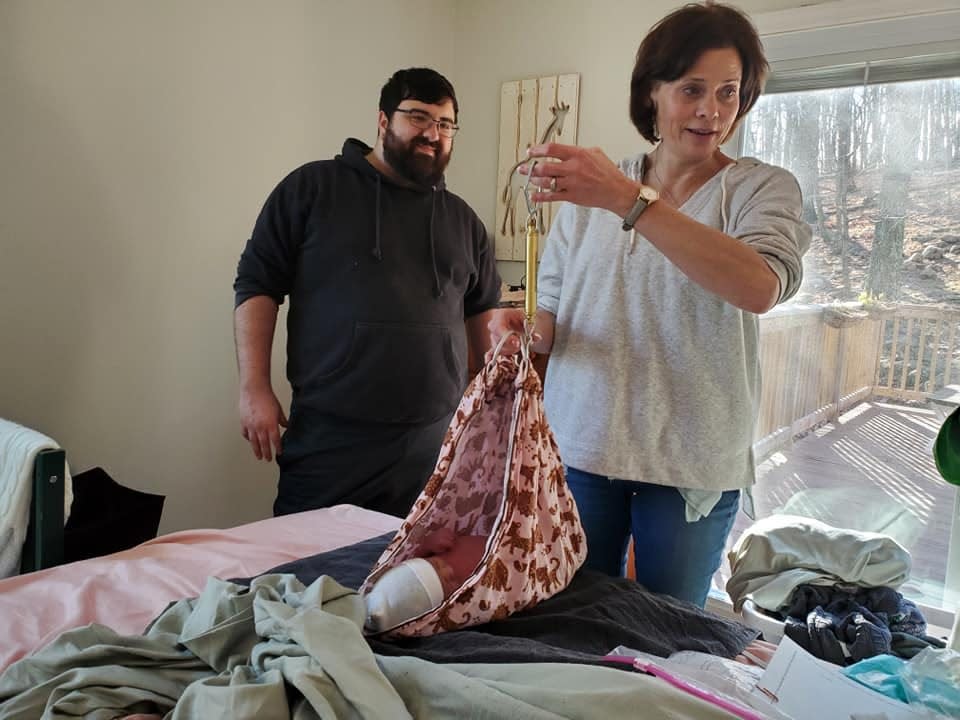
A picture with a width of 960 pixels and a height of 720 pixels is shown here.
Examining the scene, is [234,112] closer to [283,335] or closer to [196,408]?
[283,335]

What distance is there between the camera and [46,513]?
4.32 ft

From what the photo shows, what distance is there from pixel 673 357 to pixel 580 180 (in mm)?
324

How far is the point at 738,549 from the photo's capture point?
2127 mm

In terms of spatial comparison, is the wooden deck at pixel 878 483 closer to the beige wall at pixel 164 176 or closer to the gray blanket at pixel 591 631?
the beige wall at pixel 164 176

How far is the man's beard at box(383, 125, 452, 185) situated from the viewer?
177 cm

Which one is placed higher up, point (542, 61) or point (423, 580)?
point (542, 61)

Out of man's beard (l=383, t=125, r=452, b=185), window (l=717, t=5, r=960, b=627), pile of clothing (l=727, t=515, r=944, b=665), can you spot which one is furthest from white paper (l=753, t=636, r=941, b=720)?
window (l=717, t=5, r=960, b=627)

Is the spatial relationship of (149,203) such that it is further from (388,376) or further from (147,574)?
(147,574)

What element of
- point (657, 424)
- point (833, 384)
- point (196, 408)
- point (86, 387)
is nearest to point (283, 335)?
point (196, 408)

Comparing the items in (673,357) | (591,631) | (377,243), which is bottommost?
(591,631)

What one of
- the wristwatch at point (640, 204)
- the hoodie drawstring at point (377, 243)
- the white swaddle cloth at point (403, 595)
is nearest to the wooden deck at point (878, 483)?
the hoodie drawstring at point (377, 243)

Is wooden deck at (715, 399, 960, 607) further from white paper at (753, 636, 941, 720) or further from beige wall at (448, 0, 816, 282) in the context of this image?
white paper at (753, 636, 941, 720)

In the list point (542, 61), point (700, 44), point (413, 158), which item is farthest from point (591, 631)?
point (542, 61)

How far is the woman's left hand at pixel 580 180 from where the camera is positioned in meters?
0.95
